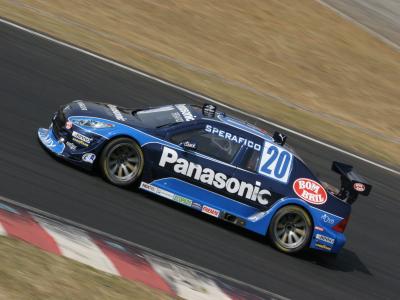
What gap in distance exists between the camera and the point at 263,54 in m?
21.3

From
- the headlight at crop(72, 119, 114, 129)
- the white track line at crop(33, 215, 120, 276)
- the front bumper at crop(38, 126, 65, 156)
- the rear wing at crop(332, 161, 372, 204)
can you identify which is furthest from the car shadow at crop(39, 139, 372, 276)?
the white track line at crop(33, 215, 120, 276)

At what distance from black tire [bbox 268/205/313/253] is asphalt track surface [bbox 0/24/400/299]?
17 centimetres

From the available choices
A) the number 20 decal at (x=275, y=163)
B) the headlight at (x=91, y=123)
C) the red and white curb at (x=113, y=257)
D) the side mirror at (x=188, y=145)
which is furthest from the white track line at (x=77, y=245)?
the number 20 decal at (x=275, y=163)

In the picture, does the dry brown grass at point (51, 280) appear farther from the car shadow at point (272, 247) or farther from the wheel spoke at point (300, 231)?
the wheel spoke at point (300, 231)

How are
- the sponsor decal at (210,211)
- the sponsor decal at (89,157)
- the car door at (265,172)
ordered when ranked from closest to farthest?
the sponsor decal at (89,157) → the sponsor decal at (210,211) → the car door at (265,172)

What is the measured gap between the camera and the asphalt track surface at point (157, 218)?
942 cm

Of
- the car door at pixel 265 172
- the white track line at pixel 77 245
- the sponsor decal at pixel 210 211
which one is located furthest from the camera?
the car door at pixel 265 172

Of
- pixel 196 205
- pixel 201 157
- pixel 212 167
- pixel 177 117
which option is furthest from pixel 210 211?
pixel 177 117

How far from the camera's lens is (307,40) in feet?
76.5

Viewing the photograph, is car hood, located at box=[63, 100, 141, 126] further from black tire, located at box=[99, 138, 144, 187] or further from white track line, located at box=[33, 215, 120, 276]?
white track line, located at box=[33, 215, 120, 276]

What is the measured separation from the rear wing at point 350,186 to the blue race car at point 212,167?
0.02 metres

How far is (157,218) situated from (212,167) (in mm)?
1097

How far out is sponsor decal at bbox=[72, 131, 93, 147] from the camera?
10.2 m

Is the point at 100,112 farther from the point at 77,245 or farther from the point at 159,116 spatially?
the point at 77,245
